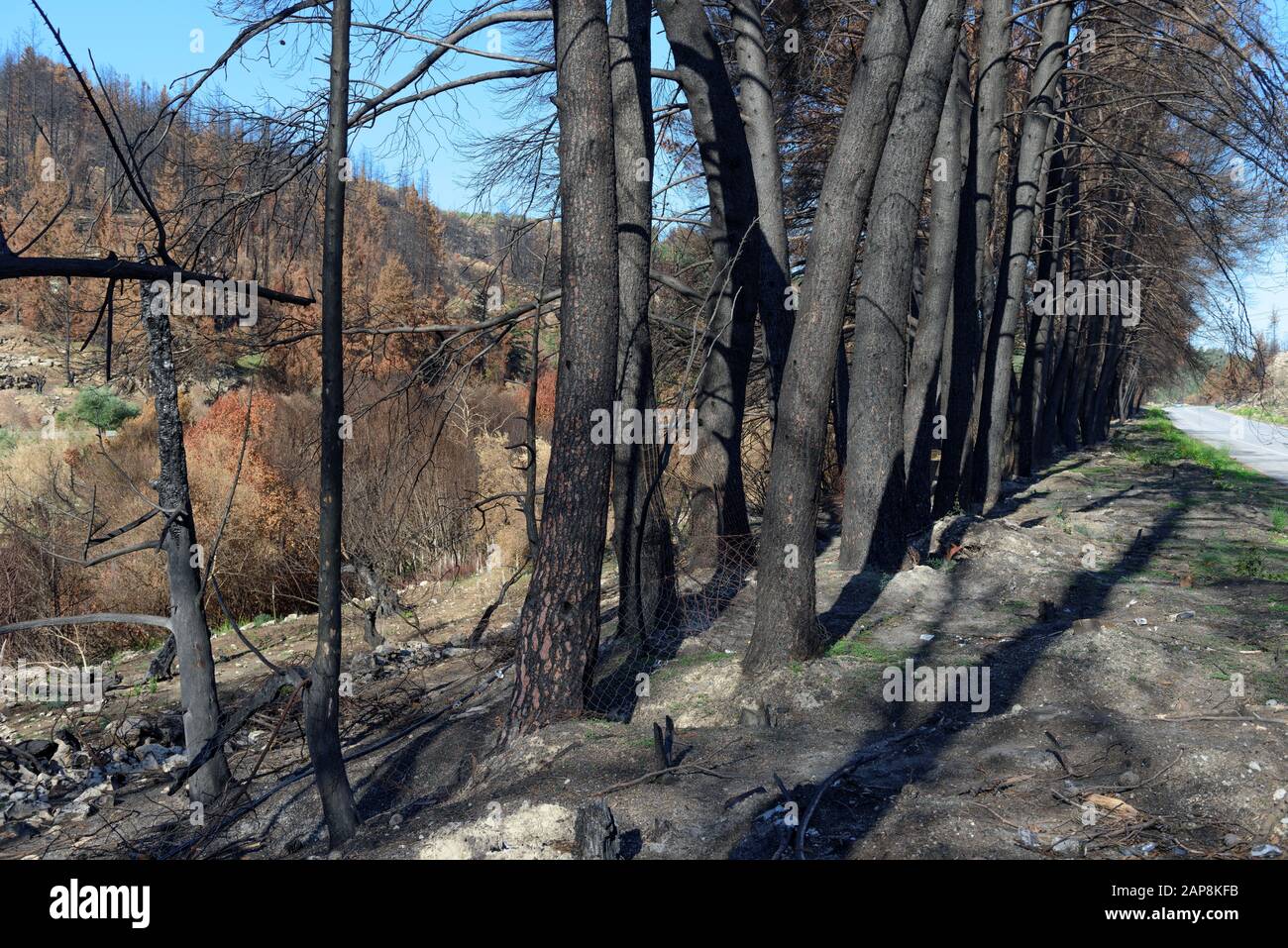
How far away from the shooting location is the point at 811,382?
688cm

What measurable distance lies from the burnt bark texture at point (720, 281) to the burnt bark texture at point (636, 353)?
1.26m

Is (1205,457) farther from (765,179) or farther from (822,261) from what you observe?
(822,261)

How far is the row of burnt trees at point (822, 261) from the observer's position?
6352 mm

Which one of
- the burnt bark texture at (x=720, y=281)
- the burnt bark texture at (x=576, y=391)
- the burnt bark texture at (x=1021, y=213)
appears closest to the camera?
the burnt bark texture at (x=576, y=391)

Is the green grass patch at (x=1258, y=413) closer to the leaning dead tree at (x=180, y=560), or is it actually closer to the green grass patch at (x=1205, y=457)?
the green grass patch at (x=1205, y=457)

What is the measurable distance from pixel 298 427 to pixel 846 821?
1999cm

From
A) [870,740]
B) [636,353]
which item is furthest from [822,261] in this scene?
[870,740]

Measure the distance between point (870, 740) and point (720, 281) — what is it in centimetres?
511

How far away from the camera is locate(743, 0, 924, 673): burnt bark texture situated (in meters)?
6.86

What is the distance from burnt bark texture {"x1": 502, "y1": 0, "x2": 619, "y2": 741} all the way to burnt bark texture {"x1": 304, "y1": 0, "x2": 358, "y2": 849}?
1.46 meters

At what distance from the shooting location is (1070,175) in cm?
1981

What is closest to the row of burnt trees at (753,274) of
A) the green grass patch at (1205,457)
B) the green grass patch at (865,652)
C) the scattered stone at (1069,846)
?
the green grass patch at (865,652)

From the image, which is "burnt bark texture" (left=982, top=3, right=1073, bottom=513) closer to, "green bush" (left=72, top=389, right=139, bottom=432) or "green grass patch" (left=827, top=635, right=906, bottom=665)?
"green grass patch" (left=827, top=635, right=906, bottom=665)

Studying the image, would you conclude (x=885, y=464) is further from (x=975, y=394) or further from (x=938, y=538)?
(x=975, y=394)
